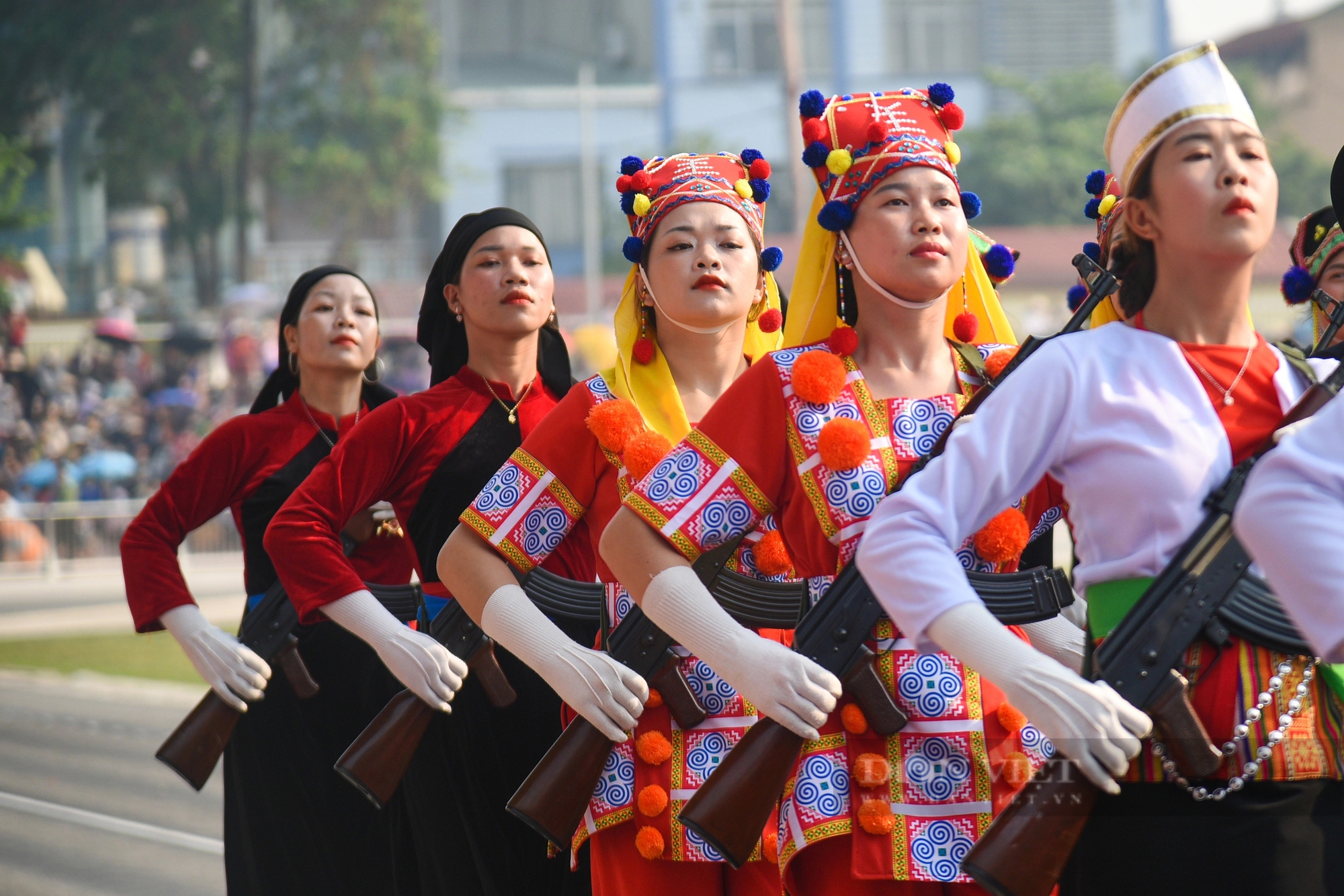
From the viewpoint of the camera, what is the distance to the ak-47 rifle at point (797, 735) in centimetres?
288

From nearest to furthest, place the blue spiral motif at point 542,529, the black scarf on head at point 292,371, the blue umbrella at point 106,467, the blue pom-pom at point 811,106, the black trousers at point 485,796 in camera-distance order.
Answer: the blue pom-pom at point 811,106, the blue spiral motif at point 542,529, the black trousers at point 485,796, the black scarf on head at point 292,371, the blue umbrella at point 106,467

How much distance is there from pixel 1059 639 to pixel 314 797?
108 inches

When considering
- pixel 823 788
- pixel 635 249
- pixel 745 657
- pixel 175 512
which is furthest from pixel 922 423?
pixel 175 512

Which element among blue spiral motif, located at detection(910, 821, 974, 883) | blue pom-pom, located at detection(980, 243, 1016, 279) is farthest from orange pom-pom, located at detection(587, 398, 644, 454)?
blue spiral motif, located at detection(910, 821, 974, 883)

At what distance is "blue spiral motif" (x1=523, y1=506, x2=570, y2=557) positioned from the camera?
3760 mm

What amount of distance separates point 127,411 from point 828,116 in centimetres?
2153

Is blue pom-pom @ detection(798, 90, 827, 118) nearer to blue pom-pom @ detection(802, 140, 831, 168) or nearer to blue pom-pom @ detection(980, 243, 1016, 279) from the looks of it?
blue pom-pom @ detection(802, 140, 831, 168)

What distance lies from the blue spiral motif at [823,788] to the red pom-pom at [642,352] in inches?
48.1

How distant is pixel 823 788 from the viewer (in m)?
3.00

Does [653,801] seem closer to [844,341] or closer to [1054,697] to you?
[844,341]

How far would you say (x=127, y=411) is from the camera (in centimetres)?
2342

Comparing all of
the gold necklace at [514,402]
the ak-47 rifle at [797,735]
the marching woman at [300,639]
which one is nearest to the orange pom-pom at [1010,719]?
the ak-47 rifle at [797,735]

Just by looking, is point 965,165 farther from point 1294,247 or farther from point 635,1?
point 1294,247

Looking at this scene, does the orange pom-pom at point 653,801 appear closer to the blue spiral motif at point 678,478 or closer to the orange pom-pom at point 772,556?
the orange pom-pom at point 772,556
